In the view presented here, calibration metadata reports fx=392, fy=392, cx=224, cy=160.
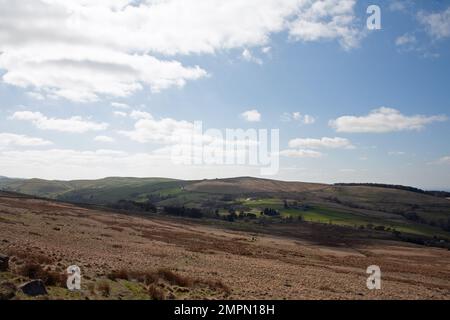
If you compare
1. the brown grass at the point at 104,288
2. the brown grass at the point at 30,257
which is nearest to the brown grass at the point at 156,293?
the brown grass at the point at 104,288

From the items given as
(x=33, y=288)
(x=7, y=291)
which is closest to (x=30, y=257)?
(x=33, y=288)

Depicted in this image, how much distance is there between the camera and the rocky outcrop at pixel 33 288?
17.9 meters

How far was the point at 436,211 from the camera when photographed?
592 ft

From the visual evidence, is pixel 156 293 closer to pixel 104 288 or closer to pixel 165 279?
pixel 104 288

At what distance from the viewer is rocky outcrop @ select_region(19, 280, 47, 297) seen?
1791 cm

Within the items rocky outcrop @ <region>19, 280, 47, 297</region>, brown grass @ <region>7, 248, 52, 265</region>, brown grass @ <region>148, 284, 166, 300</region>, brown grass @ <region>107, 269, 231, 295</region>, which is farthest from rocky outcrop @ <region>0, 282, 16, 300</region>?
brown grass @ <region>7, 248, 52, 265</region>

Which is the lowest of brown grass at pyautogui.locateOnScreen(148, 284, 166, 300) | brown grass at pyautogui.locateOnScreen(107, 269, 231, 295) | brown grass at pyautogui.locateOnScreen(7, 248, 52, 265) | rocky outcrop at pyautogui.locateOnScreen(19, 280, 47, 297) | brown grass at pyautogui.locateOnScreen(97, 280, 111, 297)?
brown grass at pyautogui.locateOnScreen(107, 269, 231, 295)

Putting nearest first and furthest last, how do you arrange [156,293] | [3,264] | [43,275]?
[43,275]
[156,293]
[3,264]

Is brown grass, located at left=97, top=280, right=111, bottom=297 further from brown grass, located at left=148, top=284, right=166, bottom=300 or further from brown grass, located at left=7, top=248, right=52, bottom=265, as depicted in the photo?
brown grass, located at left=7, top=248, right=52, bottom=265

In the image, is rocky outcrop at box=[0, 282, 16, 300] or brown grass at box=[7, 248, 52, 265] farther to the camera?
brown grass at box=[7, 248, 52, 265]

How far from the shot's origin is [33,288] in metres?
18.2

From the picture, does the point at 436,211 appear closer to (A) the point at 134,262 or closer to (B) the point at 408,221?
(B) the point at 408,221
